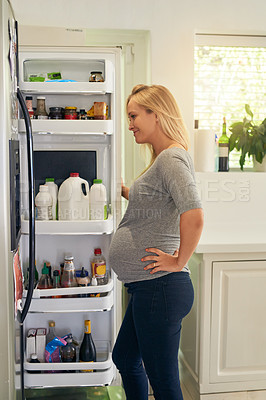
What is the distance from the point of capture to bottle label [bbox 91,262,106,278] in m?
2.20

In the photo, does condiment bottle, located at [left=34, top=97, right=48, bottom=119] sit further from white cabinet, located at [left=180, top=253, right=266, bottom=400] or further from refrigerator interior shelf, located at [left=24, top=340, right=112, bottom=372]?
refrigerator interior shelf, located at [left=24, top=340, right=112, bottom=372]

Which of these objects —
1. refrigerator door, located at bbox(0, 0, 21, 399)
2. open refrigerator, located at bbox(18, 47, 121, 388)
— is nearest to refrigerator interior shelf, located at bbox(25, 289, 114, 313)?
open refrigerator, located at bbox(18, 47, 121, 388)

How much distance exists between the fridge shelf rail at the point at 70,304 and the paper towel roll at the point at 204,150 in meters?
0.98

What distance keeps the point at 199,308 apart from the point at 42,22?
5.53ft

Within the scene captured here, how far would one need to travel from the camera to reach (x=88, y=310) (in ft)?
7.16

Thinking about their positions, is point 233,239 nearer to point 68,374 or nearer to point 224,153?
point 224,153

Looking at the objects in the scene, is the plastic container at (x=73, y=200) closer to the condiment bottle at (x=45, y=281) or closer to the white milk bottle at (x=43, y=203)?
the white milk bottle at (x=43, y=203)

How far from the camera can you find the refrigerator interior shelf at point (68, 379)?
2172 mm

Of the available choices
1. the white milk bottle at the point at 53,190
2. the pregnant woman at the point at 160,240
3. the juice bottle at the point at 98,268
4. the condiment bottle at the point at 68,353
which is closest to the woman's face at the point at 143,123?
the pregnant woman at the point at 160,240

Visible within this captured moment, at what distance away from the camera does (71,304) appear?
2166 millimetres

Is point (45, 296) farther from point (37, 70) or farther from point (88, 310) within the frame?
point (37, 70)

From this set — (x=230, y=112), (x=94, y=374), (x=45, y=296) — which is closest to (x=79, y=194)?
(x=45, y=296)

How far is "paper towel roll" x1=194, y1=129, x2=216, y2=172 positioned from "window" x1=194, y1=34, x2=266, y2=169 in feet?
0.54

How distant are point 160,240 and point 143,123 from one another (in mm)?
431
